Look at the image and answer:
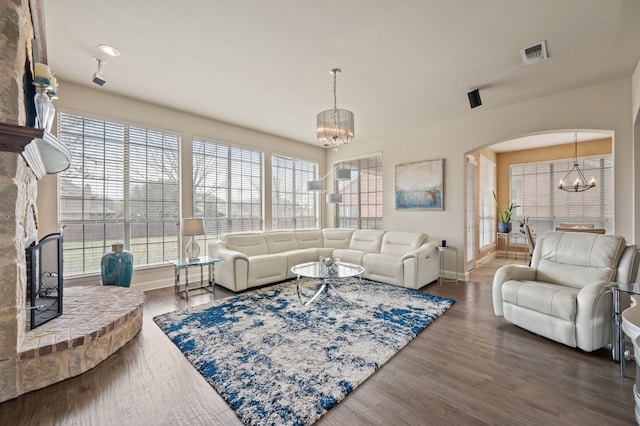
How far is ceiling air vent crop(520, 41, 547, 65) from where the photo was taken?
2742 mm

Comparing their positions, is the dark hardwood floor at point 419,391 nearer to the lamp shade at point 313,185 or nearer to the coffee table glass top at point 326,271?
the coffee table glass top at point 326,271

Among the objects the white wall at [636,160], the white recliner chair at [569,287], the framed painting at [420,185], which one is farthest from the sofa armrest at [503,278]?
the framed painting at [420,185]

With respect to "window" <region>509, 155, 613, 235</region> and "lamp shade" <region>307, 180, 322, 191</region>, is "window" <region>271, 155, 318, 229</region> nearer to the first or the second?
"lamp shade" <region>307, 180, 322, 191</region>

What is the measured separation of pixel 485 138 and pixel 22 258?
5.85 meters

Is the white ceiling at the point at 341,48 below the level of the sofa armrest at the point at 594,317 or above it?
above

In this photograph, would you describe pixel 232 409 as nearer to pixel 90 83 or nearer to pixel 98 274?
pixel 98 274

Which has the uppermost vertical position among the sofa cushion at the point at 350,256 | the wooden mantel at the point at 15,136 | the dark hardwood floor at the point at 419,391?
the wooden mantel at the point at 15,136

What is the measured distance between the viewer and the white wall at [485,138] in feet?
11.3

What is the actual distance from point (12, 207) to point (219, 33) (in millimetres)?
2169

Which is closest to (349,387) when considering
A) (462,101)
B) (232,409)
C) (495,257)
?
(232,409)

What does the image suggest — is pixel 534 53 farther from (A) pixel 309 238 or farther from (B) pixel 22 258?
(B) pixel 22 258

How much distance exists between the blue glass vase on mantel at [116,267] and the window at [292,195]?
9.51ft

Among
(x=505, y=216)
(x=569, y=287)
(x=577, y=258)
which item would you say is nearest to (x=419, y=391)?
(x=569, y=287)

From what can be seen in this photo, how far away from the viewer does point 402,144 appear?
5.69m
